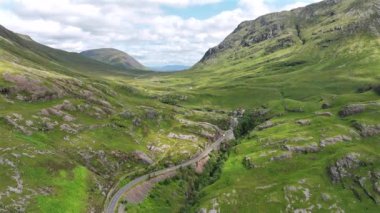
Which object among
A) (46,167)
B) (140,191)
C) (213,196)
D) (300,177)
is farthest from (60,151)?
(300,177)

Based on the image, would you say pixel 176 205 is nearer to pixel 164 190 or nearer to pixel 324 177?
pixel 164 190

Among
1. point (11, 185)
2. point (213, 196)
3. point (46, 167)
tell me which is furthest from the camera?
point (213, 196)

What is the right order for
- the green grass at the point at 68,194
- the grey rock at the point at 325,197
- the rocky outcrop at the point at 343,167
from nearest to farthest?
the green grass at the point at 68,194 < the grey rock at the point at 325,197 < the rocky outcrop at the point at 343,167

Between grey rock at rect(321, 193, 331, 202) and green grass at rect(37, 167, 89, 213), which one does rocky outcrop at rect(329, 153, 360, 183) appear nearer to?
grey rock at rect(321, 193, 331, 202)

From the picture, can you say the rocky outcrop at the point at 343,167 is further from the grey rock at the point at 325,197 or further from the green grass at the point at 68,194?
A: the green grass at the point at 68,194

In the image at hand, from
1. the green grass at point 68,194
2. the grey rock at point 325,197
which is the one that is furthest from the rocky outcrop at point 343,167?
the green grass at point 68,194

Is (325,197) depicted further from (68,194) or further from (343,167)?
(68,194)

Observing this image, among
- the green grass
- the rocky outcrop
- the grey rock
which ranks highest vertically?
the green grass

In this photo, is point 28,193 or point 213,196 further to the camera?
point 213,196

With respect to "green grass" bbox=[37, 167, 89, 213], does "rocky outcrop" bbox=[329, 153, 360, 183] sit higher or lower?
lower

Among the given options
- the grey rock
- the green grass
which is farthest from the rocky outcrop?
the green grass

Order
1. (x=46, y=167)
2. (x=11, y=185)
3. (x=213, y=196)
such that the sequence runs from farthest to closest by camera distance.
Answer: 1. (x=213, y=196)
2. (x=46, y=167)
3. (x=11, y=185)
